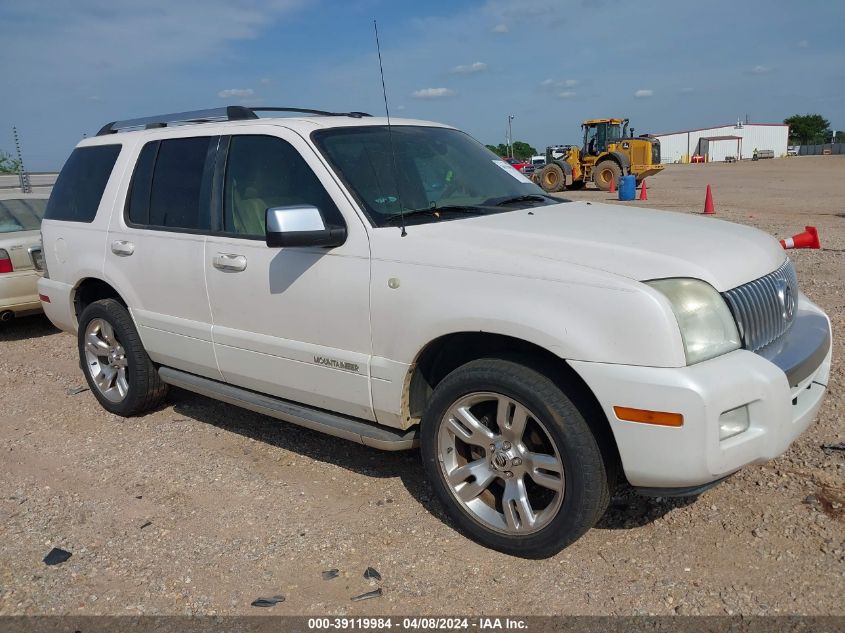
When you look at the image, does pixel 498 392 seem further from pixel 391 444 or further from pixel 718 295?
pixel 718 295

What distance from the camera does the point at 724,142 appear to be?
8225 cm

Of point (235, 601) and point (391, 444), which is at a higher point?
point (391, 444)

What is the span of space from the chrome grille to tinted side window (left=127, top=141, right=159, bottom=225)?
3.55m

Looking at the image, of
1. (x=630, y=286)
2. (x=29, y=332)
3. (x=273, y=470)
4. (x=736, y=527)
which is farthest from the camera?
(x=29, y=332)

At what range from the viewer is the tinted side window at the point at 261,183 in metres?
3.77

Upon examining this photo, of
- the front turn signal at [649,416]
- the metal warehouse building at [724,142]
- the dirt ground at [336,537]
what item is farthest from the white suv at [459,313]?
the metal warehouse building at [724,142]

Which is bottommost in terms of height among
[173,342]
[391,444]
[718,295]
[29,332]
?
[29,332]

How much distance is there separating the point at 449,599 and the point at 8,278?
632 cm

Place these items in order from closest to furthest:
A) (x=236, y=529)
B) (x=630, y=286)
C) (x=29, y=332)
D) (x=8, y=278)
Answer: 1. (x=630, y=286)
2. (x=236, y=529)
3. (x=8, y=278)
4. (x=29, y=332)

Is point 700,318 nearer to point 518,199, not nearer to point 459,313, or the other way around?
point 459,313

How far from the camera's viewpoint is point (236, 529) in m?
3.57

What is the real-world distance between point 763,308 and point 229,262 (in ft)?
8.83

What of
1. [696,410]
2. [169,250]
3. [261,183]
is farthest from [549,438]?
[169,250]

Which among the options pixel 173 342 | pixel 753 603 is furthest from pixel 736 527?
pixel 173 342
